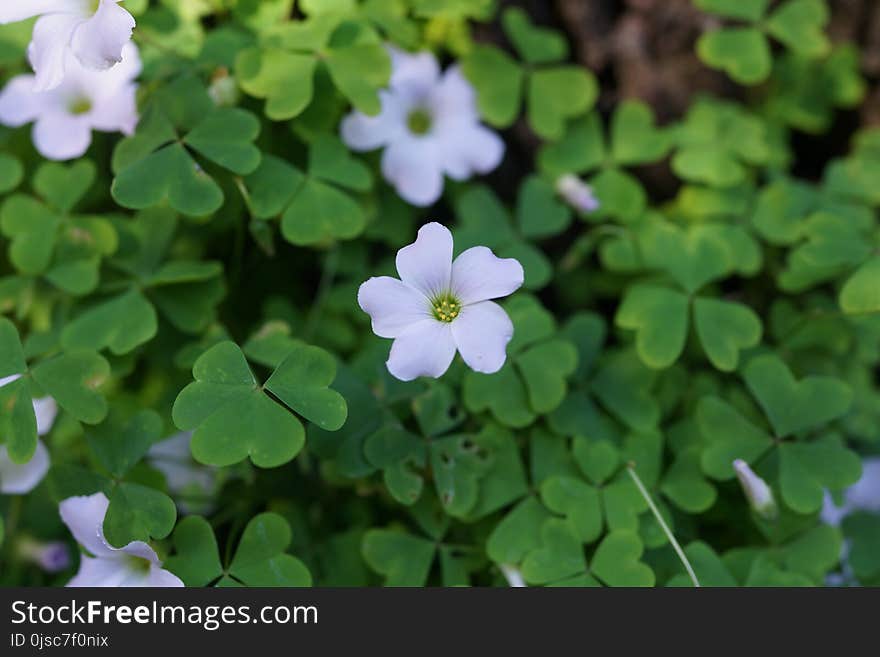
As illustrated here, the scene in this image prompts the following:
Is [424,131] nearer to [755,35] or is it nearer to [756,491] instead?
[755,35]

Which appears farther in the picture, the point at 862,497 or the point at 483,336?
the point at 862,497

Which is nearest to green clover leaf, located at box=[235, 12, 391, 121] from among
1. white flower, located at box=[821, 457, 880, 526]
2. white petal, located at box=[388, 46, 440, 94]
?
white petal, located at box=[388, 46, 440, 94]

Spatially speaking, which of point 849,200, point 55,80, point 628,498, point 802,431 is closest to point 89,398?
point 55,80

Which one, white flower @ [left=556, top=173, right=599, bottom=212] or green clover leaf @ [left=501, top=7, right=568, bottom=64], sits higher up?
green clover leaf @ [left=501, top=7, right=568, bottom=64]

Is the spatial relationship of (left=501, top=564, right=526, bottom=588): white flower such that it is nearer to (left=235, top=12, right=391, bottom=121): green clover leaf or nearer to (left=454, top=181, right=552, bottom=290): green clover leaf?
(left=454, top=181, right=552, bottom=290): green clover leaf

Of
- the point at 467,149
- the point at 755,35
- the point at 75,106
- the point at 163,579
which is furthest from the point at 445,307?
the point at 755,35

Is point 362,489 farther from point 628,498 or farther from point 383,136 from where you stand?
point 383,136
